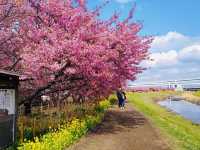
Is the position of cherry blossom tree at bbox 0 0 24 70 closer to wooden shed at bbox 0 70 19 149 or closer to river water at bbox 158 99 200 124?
wooden shed at bbox 0 70 19 149

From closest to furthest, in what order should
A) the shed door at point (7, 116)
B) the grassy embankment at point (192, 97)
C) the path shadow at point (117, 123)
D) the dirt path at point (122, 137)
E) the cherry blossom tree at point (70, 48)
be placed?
the shed door at point (7, 116) → the dirt path at point (122, 137) → the cherry blossom tree at point (70, 48) → the path shadow at point (117, 123) → the grassy embankment at point (192, 97)

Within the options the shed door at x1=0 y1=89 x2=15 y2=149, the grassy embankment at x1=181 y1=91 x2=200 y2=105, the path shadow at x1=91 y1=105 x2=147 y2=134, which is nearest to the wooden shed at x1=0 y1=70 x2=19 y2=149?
the shed door at x1=0 y1=89 x2=15 y2=149

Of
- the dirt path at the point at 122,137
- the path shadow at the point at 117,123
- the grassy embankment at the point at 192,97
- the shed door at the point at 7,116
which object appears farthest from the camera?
the grassy embankment at the point at 192,97

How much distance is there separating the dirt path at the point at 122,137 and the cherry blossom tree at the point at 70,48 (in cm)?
239

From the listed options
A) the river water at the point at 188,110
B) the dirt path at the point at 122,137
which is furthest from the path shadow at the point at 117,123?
the river water at the point at 188,110

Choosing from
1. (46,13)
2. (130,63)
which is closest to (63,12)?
(46,13)

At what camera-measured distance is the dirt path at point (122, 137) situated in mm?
18203

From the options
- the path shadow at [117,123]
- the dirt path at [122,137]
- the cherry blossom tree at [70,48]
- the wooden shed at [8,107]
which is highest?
the cherry blossom tree at [70,48]

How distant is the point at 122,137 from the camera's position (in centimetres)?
2069

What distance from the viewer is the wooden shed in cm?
1584

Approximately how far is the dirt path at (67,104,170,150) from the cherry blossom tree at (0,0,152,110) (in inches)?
94.1

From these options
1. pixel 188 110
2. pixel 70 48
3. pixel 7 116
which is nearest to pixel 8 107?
pixel 7 116

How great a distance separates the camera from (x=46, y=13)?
22.2 metres

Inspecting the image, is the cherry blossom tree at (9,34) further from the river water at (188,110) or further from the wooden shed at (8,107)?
the river water at (188,110)
